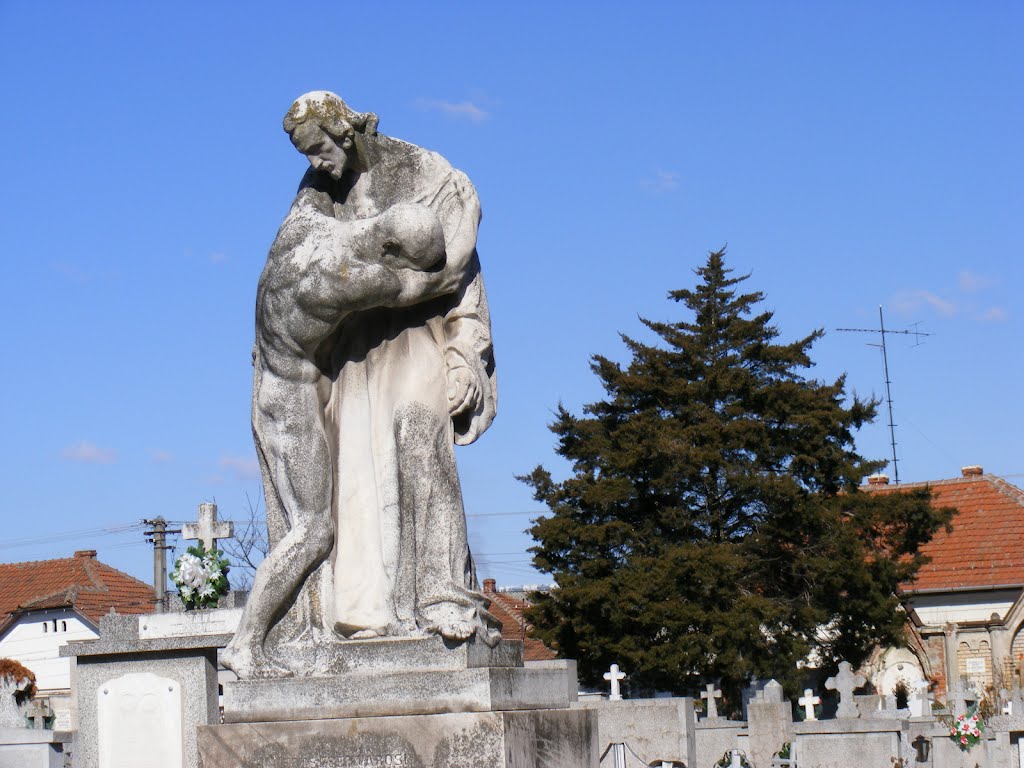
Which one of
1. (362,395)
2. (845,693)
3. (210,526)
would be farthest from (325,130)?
(845,693)

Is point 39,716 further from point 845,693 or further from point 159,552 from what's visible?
point 159,552

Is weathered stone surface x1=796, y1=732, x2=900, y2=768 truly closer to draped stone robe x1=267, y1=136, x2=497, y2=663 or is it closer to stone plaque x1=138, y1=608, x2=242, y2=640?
stone plaque x1=138, y1=608, x2=242, y2=640

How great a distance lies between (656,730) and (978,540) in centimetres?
3211

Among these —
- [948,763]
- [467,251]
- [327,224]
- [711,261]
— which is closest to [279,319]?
[327,224]

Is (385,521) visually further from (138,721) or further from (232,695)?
(138,721)

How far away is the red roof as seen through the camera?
45.0 meters

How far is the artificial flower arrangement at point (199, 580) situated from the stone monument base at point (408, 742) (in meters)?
7.21

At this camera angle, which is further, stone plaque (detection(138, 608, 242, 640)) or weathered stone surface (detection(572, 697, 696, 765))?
weathered stone surface (detection(572, 697, 696, 765))

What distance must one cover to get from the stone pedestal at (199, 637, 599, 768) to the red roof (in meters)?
38.1

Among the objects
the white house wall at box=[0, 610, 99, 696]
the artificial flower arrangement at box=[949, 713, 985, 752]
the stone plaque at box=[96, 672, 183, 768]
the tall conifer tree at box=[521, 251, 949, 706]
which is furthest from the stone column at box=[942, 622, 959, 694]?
the stone plaque at box=[96, 672, 183, 768]

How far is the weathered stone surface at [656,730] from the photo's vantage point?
58.2 feet

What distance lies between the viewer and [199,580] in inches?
506

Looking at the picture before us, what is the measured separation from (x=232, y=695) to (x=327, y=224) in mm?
1831

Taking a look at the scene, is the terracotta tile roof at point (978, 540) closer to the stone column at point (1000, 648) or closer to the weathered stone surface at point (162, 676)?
the stone column at point (1000, 648)
